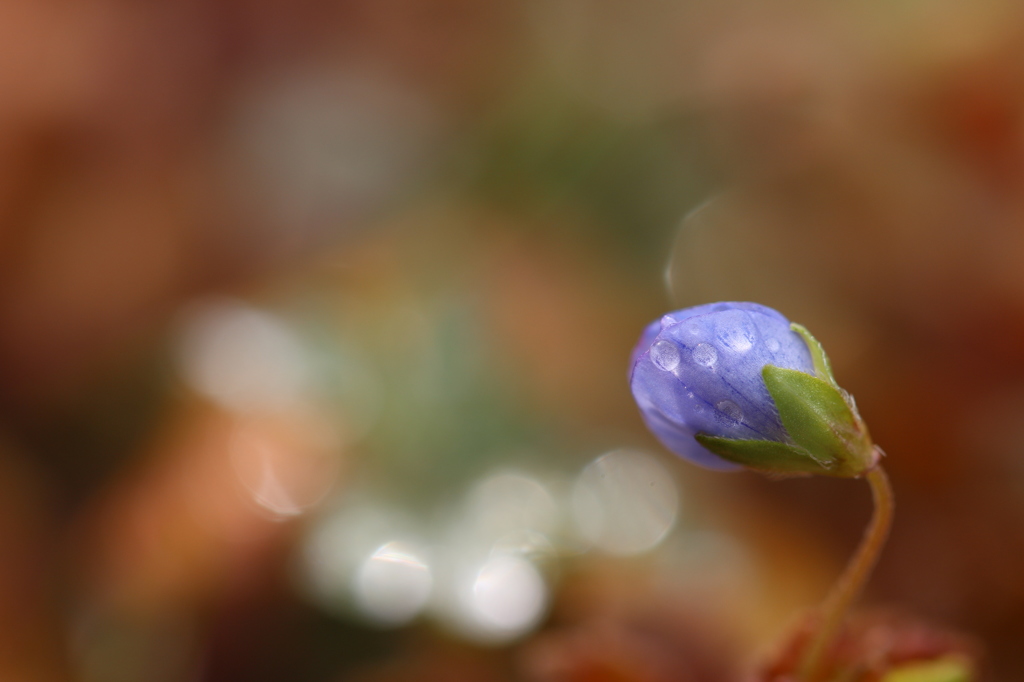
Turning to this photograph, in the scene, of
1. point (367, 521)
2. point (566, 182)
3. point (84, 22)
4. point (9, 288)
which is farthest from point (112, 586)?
point (84, 22)

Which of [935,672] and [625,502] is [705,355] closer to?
[935,672]

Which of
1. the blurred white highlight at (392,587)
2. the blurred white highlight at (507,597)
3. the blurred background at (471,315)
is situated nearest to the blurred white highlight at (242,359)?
the blurred background at (471,315)

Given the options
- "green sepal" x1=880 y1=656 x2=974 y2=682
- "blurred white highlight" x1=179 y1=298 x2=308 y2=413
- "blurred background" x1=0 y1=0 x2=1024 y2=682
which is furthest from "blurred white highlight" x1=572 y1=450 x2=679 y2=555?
"green sepal" x1=880 y1=656 x2=974 y2=682

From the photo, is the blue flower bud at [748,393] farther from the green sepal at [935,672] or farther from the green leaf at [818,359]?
the green sepal at [935,672]

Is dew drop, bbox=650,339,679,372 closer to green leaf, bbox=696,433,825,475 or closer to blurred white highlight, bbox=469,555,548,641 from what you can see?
green leaf, bbox=696,433,825,475

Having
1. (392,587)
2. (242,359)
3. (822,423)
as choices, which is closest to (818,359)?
(822,423)

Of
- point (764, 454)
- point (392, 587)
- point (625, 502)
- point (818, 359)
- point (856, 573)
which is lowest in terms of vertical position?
point (392, 587)
